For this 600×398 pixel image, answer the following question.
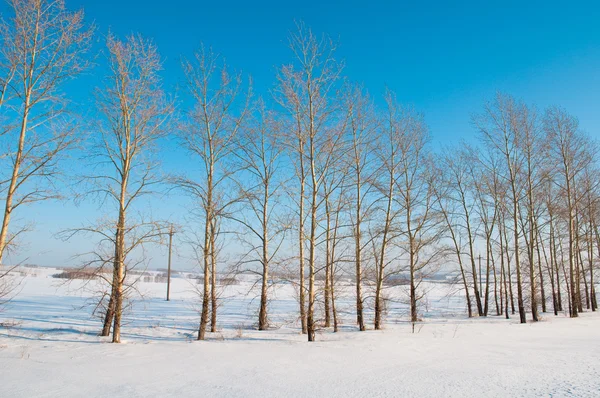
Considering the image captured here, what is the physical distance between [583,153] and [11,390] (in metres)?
21.6

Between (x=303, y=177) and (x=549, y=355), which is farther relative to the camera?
(x=303, y=177)

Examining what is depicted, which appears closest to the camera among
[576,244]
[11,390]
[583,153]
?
[11,390]

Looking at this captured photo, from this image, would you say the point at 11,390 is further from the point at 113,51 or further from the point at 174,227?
the point at 113,51

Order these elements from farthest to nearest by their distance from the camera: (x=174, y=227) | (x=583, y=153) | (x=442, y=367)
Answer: (x=583, y=153), (x=174, y=227), (x=442, y=367)

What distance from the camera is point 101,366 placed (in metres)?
6.13

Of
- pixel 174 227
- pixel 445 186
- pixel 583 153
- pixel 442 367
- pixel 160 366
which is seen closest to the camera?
pixel 442 367

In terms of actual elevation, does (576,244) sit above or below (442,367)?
above

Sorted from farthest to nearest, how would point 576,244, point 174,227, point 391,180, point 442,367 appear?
point 576,244 → point 391,180 → point 174,227 → point 442,367

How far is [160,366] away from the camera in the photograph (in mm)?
6117

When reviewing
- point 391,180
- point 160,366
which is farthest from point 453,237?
point 160,366

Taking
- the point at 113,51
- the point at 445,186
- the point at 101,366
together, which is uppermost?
the point at 113,51

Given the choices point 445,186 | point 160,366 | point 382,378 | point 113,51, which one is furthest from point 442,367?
point 445,186

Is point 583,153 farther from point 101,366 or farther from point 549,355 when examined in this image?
point 101,366

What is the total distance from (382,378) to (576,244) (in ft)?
60.6
